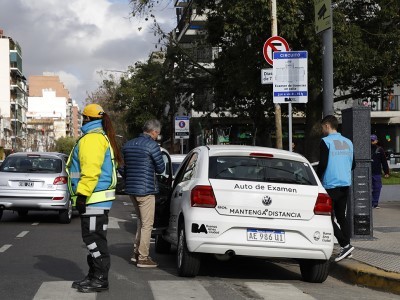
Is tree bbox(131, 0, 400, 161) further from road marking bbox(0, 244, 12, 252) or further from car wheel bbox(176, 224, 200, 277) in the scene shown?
car wheel bbox(176, 224, 200, 277)

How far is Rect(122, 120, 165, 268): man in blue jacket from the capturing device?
9625 mm

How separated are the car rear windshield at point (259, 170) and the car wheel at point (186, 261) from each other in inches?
32.5

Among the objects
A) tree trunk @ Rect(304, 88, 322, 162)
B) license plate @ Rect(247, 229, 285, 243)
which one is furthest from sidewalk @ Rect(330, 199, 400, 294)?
tree trunk @ Rect(304, 88, 322, 162)

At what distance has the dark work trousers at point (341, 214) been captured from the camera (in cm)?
1001

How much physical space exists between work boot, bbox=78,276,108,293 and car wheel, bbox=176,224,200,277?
4.29 ft

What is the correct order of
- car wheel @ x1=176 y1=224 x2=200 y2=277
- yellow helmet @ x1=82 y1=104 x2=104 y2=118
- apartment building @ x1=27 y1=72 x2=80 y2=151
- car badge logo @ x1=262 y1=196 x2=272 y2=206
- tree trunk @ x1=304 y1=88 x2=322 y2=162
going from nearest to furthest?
yellow helmet @ x1=82 y1=104 x2=104 y2=118
car badge logo @ x1=262 y1=196 x2=272 y2=206
car wheel @ x1=176 y1=224 x2=200 y2=277
tree trunk @ x1=304 y1=88 x2=322 y2=162
apartment building @ x1=27 y1=72 x2=80 y2=151

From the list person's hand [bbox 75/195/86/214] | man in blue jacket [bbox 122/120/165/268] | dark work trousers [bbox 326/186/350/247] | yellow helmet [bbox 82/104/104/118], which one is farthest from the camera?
dark work trousers [bbox 326/186/350/247]

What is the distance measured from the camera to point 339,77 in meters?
23.1

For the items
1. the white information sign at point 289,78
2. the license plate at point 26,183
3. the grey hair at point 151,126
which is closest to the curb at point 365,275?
the grey hair at point 151,126

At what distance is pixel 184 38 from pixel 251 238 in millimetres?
56171

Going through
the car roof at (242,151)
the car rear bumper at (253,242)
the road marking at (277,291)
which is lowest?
the road marking at (277,291)

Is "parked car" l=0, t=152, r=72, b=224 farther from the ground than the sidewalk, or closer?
farther from the ground

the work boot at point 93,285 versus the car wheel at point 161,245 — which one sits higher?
the work boot at point 93,285

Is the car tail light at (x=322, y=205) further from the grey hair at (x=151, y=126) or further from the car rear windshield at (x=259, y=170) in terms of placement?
the grey hair at (x=151, y=126)
